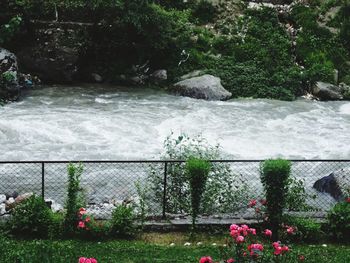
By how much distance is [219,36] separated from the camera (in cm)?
2698

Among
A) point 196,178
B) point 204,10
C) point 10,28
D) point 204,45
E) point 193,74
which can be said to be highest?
point 10,28

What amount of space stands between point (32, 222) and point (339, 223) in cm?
546

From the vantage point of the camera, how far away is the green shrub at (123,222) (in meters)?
10.5

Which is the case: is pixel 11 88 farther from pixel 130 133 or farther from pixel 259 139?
pixel 259 139

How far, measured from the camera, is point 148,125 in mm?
19203

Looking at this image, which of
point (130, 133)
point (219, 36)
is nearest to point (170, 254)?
point (130, 133)

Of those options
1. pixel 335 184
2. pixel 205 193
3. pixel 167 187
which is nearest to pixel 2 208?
pixel 167 187

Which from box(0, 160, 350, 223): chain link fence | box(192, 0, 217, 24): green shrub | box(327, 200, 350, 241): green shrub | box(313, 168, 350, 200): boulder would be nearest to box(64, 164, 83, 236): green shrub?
box(0, 160, 350, 223): chain link fence

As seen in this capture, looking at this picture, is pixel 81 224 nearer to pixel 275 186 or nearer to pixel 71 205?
pixel 71 205

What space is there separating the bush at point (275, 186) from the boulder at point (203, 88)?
12007 millimetres

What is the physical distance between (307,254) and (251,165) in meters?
5.54

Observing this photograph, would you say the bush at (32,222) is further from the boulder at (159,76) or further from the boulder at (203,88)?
the boulder at (159,76)

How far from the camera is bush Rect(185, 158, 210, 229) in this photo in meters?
10.5

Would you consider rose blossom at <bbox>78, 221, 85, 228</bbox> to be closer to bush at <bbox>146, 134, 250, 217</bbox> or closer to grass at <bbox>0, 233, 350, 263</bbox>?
grass at <bbox>0, 233, 350, 263</bbox>
